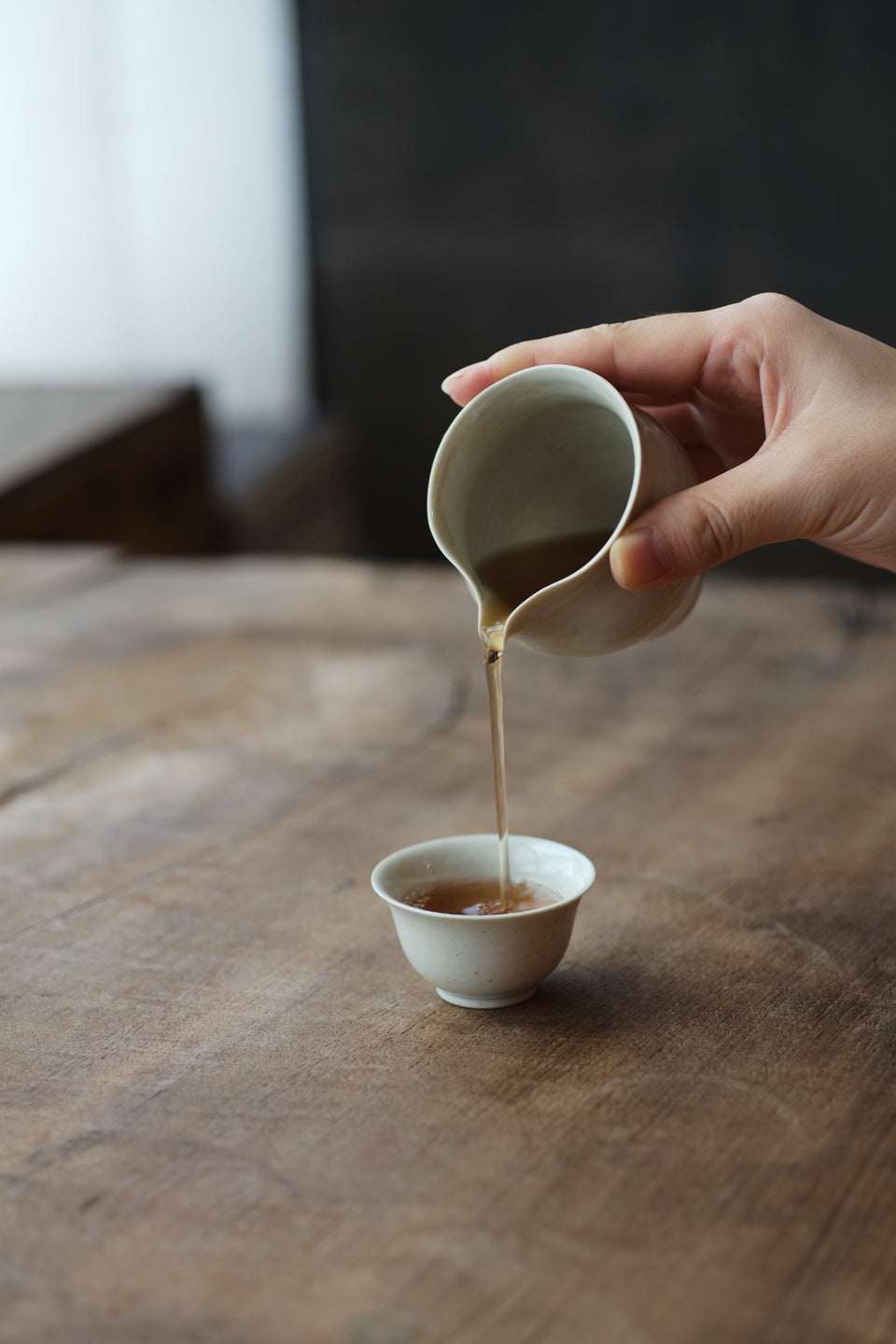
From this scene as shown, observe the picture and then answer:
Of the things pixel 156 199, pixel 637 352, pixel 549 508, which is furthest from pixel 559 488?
pixel 156 199

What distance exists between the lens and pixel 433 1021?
95 cm

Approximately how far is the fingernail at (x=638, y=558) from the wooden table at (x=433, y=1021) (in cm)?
29

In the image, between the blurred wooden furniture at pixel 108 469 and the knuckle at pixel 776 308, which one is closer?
the knuckle at pixel 776 308

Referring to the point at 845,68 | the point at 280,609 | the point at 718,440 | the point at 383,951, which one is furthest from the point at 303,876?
the point at 845,68

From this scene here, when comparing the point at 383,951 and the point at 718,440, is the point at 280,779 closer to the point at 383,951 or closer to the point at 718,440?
the point at 383,951

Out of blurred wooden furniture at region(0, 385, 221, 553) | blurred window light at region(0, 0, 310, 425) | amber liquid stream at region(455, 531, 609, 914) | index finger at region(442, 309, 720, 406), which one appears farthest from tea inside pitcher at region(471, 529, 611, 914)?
blurred window light at region(0, 0, 310, 425)

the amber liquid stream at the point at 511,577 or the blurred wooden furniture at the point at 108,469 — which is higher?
the amber liquid stream at the point at 511,577

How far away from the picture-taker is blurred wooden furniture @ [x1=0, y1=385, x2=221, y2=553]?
111 inches

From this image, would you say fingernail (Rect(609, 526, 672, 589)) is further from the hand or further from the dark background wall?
the dark background wall

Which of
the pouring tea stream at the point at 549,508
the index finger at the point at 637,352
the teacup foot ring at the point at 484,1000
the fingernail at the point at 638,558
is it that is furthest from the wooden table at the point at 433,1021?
the index finger at the point at 637,352

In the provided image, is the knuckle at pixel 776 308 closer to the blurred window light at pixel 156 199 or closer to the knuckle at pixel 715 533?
the knuckle at pixel 715 533

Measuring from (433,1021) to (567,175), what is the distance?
3671 millimetres

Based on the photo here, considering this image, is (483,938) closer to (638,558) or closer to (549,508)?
(638,558)

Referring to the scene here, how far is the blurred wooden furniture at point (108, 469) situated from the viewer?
9.28 feet
